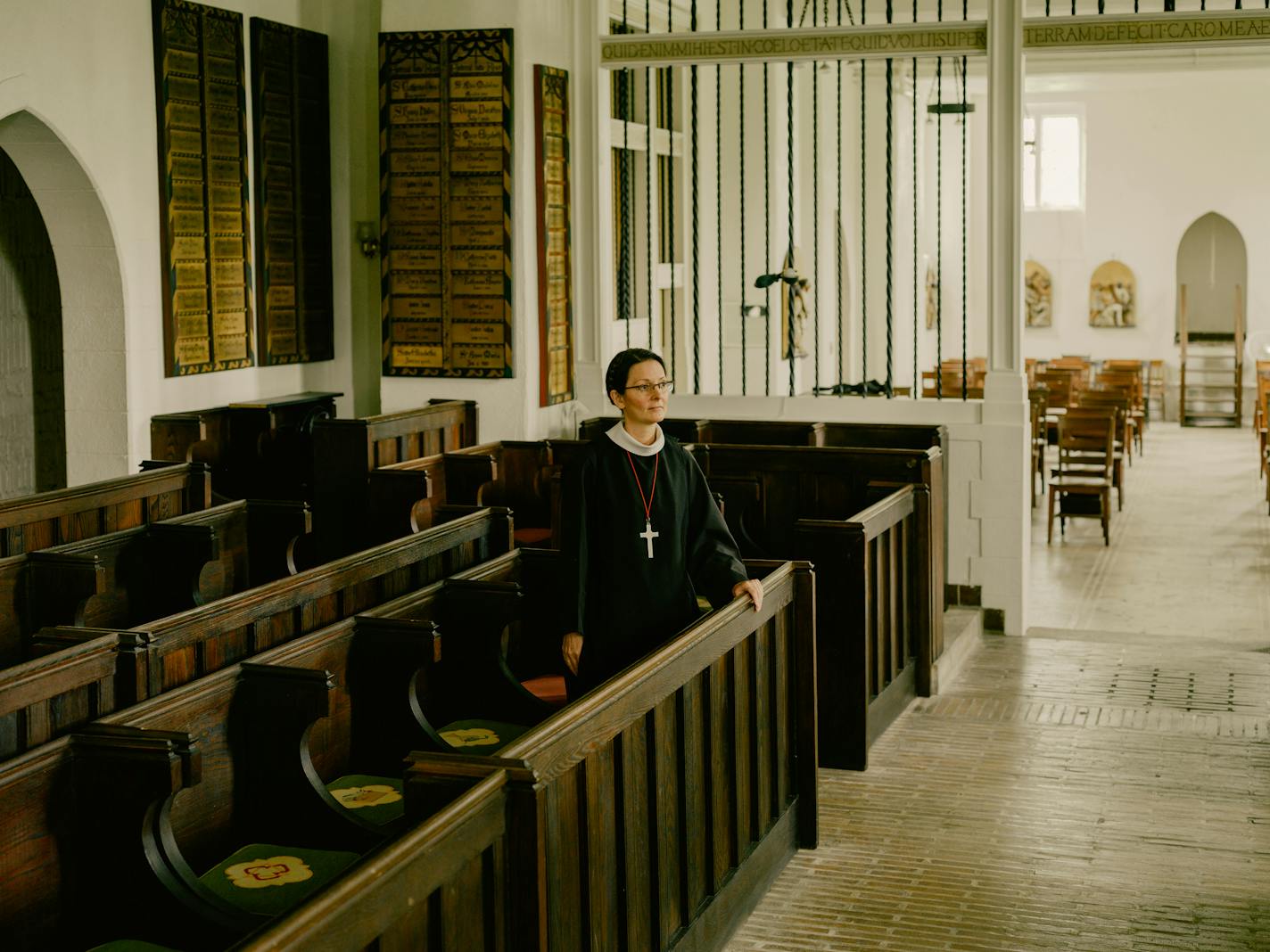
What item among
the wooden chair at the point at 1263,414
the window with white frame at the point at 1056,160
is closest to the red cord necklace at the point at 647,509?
the wooden chair at the point at 1263,414

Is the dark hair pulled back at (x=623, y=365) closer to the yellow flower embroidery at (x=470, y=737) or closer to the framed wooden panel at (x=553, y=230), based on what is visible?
the yellow flower embroidery at (x=470, y=737)

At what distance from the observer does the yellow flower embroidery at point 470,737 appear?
411 cm

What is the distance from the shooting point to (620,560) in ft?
13.1

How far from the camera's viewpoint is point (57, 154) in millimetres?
7086

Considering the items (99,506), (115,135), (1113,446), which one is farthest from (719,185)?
(99,506)

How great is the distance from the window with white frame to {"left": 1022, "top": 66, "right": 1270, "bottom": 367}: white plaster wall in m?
0.14

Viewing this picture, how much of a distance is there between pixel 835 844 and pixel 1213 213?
58.9 feet

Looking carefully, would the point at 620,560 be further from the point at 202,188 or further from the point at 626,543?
the point at 202,188

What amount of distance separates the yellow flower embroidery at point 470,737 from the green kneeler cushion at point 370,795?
0.30 metres

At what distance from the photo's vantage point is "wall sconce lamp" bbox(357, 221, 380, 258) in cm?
905

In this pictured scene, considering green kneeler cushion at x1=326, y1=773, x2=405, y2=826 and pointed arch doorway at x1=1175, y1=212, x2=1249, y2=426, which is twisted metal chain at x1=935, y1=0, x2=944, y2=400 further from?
pointed arch doorway at x1=1175, y1=212, x2=1249, y2=426

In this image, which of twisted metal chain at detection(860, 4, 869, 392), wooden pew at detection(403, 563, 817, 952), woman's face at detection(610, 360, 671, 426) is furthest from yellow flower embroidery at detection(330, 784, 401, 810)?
twisted metal chain at detection(860, 4, 869, 392)

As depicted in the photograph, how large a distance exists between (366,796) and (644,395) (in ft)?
4.04

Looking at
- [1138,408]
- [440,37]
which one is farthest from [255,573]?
[1138,408]
